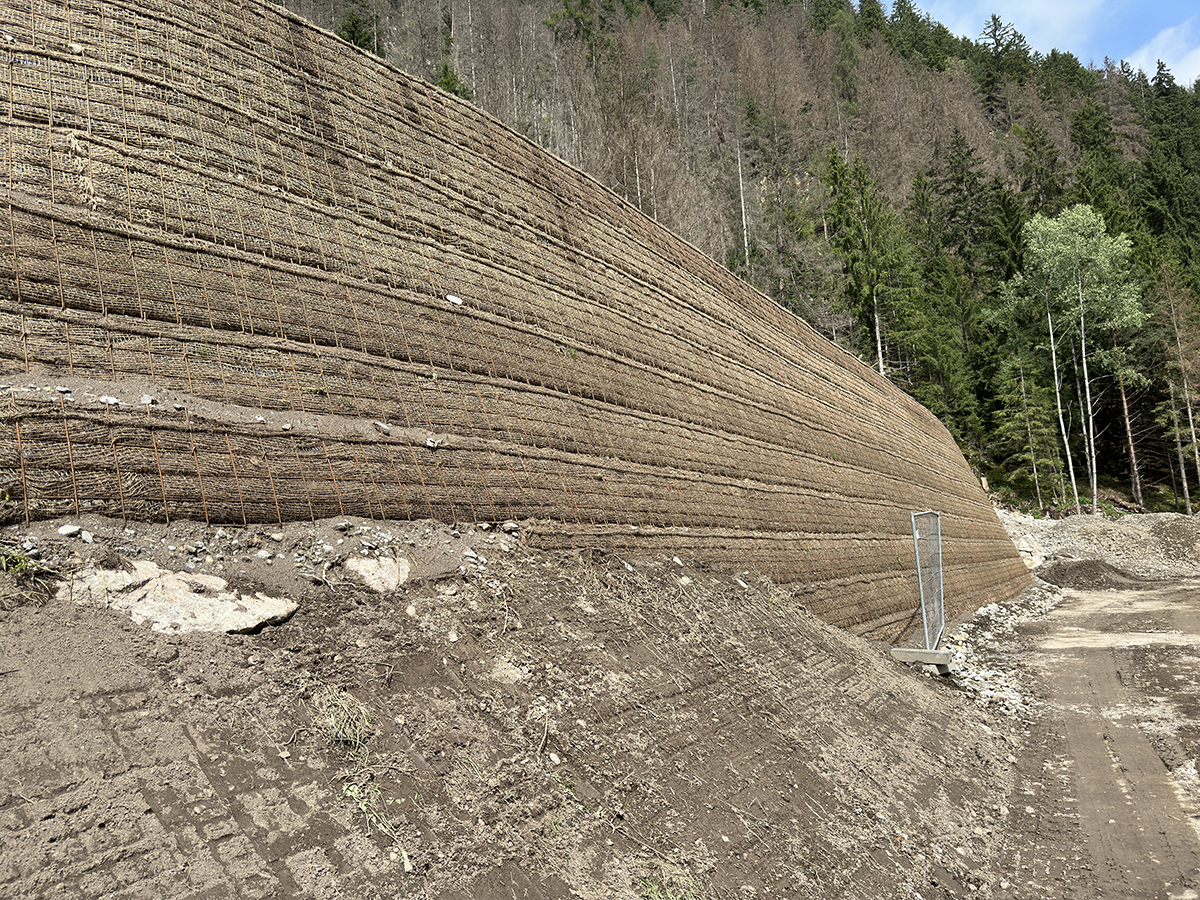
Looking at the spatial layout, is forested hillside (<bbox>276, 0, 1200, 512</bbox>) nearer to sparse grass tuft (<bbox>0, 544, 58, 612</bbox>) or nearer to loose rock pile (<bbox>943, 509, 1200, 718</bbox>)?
loose rock pile (<bbox>943, 509, 1200, 718</bbox>)

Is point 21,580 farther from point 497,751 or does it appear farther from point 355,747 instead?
point 497,751

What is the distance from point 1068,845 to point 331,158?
26.4 feet

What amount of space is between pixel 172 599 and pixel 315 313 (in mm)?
2489

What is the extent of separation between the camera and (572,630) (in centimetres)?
483

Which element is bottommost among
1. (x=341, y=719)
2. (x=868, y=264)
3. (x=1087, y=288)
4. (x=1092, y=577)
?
(x=1092, y=577)

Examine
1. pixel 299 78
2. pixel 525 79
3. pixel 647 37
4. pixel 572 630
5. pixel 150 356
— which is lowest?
pixel 572 630

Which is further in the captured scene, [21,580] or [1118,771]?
[1118,771]

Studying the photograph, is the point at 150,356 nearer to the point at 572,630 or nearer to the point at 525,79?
the point at 572,630

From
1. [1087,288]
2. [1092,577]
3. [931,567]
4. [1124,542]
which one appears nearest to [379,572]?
[931,567]

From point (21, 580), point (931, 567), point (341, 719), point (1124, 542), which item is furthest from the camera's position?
point (1124, 542)

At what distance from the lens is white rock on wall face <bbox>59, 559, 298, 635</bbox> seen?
3.22 meters

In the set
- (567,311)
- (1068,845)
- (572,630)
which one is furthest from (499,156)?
(1068,845)

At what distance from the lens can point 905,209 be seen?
47.3 meters

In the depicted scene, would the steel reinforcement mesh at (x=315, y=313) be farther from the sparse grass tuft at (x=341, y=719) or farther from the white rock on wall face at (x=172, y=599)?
the sparse grass tuft at (x=341, y=719)
